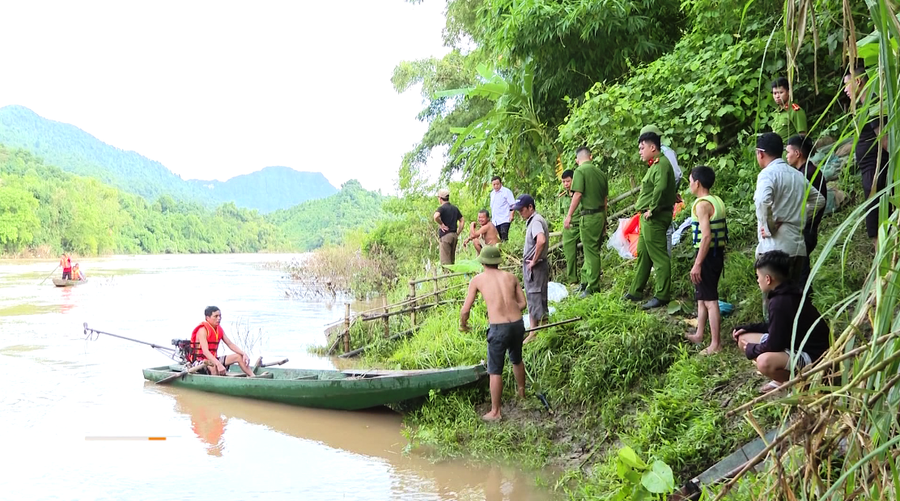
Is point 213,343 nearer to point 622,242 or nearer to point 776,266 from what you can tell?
point 622,242

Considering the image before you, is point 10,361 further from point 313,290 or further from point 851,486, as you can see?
point 851,486

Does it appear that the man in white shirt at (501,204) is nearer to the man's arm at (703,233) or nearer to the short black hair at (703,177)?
the short black hair at (703,177)

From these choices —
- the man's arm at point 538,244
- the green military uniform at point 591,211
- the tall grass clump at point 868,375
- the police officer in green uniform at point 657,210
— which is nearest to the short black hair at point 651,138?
the police officer in green uniform at point 657,210

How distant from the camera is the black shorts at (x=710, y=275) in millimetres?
5715

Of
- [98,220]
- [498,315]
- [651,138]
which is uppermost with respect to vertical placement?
[98,220]

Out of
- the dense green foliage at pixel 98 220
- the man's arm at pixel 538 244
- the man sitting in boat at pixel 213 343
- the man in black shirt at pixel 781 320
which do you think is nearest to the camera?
the man in black shirt at pixel 781 320

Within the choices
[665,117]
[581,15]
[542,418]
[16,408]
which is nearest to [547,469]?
[542,418]

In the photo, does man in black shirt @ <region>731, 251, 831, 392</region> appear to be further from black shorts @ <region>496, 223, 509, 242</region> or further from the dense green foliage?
the dense green foliage

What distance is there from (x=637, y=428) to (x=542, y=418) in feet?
3.84

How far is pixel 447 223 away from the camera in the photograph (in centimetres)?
1249

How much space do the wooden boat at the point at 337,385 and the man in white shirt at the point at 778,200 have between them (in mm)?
3079

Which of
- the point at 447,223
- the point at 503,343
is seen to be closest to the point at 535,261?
the point at 503,343

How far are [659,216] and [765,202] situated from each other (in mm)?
1835

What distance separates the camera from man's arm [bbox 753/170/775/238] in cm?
488
